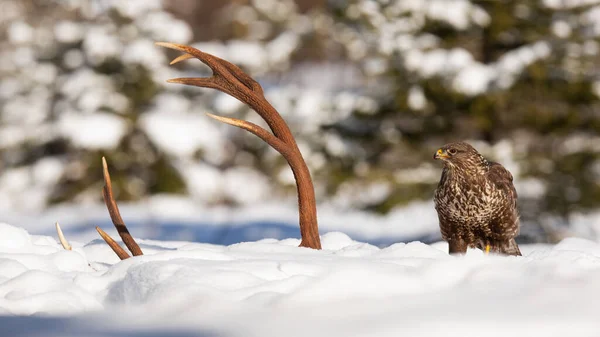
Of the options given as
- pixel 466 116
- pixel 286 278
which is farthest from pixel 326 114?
pixel 286 278

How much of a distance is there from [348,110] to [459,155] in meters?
7.28

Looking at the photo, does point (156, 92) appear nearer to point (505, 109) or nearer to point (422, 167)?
point (422, 167)

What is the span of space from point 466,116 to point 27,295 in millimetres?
9080

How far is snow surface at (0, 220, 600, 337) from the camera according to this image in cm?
241

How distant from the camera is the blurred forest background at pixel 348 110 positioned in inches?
432

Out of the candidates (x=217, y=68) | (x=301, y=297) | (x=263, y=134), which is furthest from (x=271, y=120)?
(x=301, y=297)

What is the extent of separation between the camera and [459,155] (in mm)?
4625

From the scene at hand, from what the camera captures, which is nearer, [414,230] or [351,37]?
[414,230]

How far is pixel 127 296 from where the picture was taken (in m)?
3.16

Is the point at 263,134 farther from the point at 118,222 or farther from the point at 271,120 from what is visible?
the point at 118,222

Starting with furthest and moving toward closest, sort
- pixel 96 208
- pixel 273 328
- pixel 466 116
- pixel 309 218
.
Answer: pixel 96 208 < pixel 466 116 < pixel 309 218 < pixel 273 328

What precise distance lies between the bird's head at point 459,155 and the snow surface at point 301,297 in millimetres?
1037

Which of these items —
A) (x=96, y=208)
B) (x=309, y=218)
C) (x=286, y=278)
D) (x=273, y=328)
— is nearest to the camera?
(x=273, y=328)

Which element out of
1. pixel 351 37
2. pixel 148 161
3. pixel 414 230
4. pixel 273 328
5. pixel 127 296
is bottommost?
pixel 273 328
